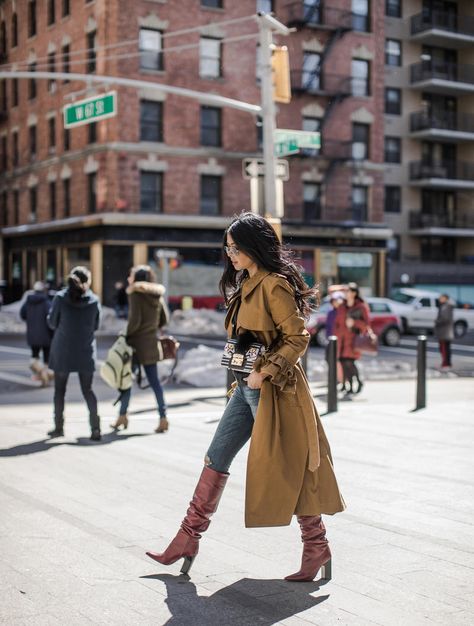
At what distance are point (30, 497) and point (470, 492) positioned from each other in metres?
3.34

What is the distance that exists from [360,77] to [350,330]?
32225 mm

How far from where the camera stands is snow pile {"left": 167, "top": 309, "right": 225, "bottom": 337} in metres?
33.5

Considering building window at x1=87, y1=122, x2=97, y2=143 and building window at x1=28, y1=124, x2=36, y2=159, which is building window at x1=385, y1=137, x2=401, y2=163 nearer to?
building window at x1=87, y1=122, x2=97, y2=143

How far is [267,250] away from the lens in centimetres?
502

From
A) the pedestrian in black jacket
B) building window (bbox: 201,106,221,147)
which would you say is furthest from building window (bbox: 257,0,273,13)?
the pedestrian in black jacket

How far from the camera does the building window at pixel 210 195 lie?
135 feet

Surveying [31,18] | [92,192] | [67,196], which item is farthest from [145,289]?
[31,18]

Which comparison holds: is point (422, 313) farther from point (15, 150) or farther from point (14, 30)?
point (14, 30)

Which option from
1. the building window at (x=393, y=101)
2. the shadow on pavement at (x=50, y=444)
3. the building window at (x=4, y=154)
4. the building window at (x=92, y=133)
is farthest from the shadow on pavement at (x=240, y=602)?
the building window at (x=4, y=154)

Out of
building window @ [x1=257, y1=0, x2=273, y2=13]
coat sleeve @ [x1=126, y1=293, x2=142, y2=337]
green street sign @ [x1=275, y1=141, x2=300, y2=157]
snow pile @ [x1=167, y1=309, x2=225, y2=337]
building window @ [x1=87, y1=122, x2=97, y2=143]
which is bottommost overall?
snow pile @ [x1=167, y1=309, x2=225, y2=337]

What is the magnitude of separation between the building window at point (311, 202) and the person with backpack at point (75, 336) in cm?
3411

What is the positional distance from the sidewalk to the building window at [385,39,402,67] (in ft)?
142

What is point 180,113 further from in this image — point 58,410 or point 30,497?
point 30,497

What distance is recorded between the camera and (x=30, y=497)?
23.0 feet
